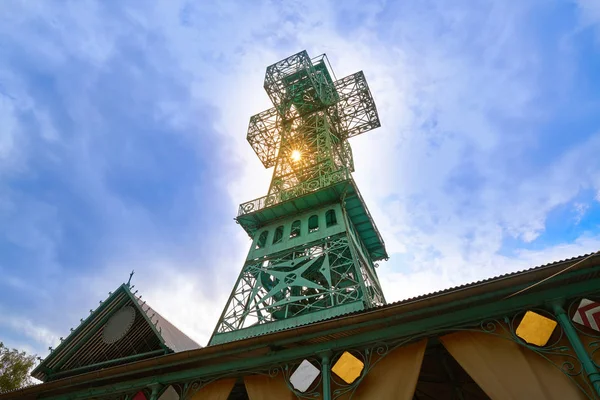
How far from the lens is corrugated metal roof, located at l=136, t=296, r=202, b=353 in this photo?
43.2ft

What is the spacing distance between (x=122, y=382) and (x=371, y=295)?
9.39 metres

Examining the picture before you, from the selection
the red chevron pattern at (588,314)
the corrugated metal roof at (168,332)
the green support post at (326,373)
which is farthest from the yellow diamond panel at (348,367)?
the corrugated metal roof at (168,332)

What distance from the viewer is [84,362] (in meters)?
14.0

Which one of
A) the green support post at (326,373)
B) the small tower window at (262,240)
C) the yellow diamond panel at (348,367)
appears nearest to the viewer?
the green support post at (326,373)

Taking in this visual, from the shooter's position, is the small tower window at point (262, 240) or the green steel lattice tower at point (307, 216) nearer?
the green steel lattice tower at point (307, 216)

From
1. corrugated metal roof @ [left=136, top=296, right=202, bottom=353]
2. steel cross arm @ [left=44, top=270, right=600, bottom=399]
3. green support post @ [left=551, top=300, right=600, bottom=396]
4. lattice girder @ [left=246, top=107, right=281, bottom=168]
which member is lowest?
green support post @ [left=551, top=300, right=600, bottom=396]

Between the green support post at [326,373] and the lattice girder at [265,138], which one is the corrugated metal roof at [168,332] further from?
the lattice girder at [265,138]

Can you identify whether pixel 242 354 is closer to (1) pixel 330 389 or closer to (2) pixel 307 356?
(2) pixel 307 356

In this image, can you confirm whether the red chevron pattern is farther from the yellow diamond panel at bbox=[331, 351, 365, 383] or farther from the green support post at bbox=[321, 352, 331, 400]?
the green support post at bbox=[321, 352, 331, 400]

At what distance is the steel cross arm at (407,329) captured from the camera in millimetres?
6125

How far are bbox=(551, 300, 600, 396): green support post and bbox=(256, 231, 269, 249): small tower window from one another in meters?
13.9

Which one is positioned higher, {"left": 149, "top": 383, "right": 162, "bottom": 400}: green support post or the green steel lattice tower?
the green steel lattice tower

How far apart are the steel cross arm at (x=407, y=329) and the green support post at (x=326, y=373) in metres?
0.15

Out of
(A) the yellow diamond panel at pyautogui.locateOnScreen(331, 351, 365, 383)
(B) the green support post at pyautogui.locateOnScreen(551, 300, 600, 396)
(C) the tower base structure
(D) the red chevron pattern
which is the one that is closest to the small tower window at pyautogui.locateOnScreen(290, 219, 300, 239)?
(C) the tower base structure
